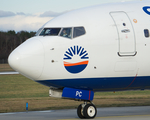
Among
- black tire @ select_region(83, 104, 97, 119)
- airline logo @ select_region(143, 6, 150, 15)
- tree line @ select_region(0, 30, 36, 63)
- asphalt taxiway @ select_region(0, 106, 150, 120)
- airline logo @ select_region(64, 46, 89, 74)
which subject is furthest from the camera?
tree line @ select_region(0, 30, 36, 63)

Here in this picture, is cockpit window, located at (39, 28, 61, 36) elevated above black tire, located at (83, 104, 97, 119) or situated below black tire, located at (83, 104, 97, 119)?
above

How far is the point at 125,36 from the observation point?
14.1 meters

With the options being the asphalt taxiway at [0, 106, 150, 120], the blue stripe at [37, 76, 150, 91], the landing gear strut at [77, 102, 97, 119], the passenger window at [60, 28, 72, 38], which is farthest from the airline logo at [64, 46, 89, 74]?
the asphalt taxiway at [0, 106, 150, 120]

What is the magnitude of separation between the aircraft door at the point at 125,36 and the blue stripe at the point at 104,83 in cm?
121

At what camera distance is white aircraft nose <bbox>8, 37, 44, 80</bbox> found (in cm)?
1315

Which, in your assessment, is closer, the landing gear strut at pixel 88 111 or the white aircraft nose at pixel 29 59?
the white aircraft nose at pixel 29 59

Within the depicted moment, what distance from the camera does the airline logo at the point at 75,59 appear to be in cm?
1359

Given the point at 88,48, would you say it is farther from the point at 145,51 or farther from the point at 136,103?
the point at 136,103

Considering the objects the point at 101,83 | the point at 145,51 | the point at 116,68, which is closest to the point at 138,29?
the point at 145,51

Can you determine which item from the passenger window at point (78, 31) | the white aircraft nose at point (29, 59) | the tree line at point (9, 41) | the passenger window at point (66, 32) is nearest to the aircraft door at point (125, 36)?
the passenger window at point (78, 31)

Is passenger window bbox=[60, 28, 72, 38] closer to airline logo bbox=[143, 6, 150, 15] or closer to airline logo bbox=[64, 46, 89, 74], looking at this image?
A: airline logo bbox=[64, 46, 89, 74]

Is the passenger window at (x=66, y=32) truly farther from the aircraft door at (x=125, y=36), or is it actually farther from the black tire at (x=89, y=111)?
the black tire at (x=89, y=111)

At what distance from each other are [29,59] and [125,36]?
4209 millimetres

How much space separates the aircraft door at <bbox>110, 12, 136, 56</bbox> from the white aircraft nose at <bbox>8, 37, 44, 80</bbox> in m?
3.39
